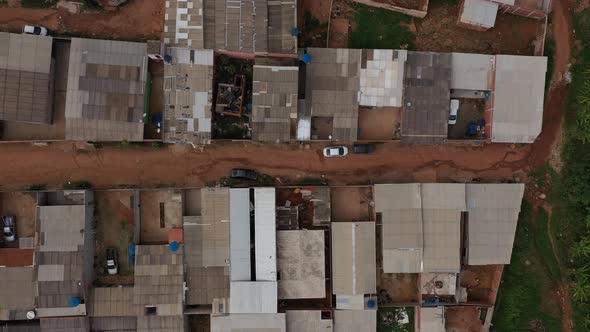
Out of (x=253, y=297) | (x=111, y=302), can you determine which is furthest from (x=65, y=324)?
(x=253, y=297)

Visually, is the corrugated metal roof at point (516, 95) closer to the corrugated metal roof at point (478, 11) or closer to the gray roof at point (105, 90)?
the corrugated metal roof at point (478, 11)

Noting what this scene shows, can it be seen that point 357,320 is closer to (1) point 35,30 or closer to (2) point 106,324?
(2) point 106,324

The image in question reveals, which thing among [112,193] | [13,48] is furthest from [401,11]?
[13,48]

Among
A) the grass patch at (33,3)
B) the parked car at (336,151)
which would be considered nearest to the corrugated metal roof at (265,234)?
the parked car at (336,151)

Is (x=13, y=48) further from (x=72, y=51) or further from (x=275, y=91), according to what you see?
(x=275, y=91)

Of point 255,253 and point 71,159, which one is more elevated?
point 71,159
